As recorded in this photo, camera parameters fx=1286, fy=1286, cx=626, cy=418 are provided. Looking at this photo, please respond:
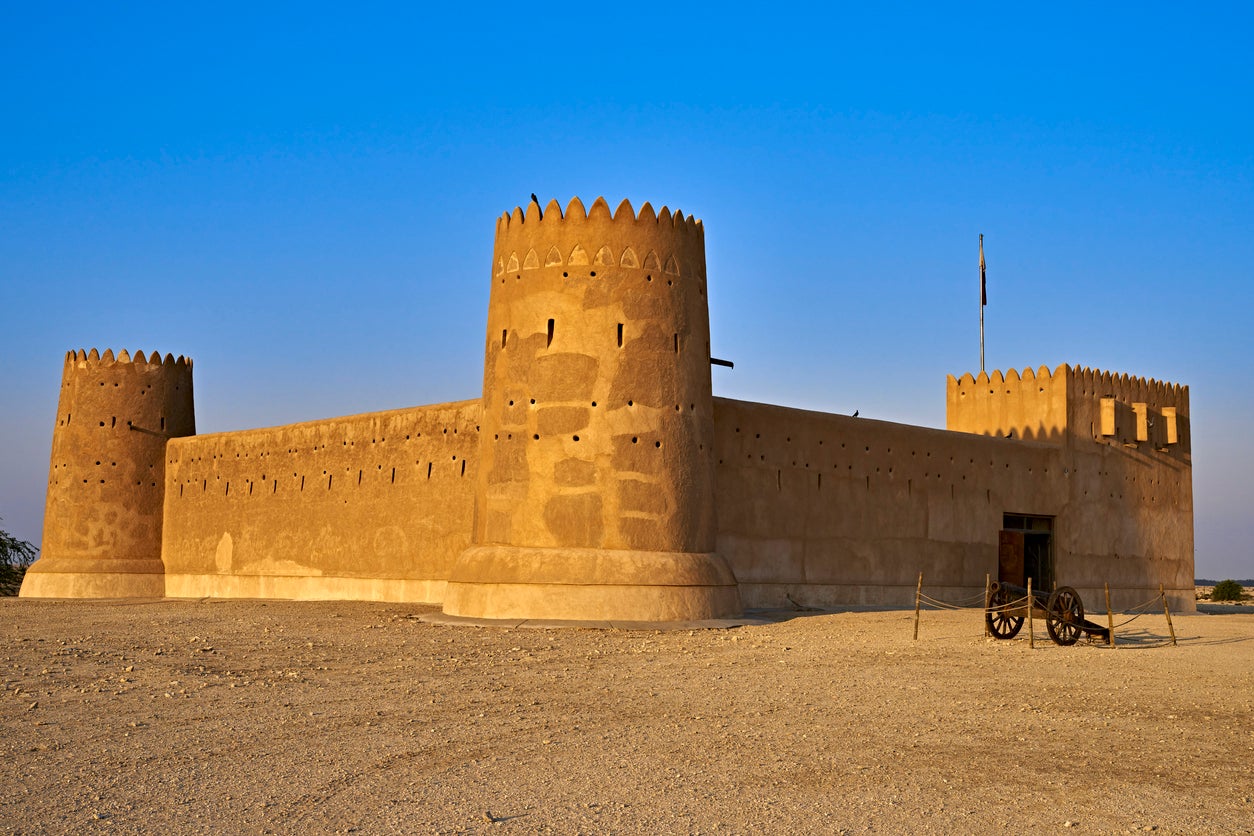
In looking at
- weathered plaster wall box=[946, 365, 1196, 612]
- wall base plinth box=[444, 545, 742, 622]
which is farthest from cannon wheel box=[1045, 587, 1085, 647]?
weathered plaster wall box=[946, 365, 1196, 612]

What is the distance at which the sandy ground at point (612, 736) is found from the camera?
5.80 meters

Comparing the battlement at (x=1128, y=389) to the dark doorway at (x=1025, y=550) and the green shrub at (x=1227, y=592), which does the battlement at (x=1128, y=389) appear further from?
the green shrub at (x=1227, y=592)

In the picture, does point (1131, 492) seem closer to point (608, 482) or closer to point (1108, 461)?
A: point (1108, 461)

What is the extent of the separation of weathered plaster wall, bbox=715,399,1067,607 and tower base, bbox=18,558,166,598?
13738mm

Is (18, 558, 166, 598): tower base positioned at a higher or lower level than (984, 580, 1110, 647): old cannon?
lower

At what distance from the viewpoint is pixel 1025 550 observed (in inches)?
938

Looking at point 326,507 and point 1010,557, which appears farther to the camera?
point 1010,557

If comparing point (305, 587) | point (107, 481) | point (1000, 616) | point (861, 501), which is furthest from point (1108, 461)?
point (107, 481)

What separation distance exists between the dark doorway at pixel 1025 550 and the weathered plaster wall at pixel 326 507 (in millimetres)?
9968

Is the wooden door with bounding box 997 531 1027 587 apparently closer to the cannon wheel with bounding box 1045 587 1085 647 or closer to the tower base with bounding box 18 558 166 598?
the cannon wheel with bounding box 1045 587 1085 647

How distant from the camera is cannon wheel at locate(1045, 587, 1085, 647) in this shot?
535 inches

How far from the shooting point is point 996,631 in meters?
14.3

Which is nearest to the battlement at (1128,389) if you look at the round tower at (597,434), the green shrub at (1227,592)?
the round tower at (597,434)

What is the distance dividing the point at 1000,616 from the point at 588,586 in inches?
188
